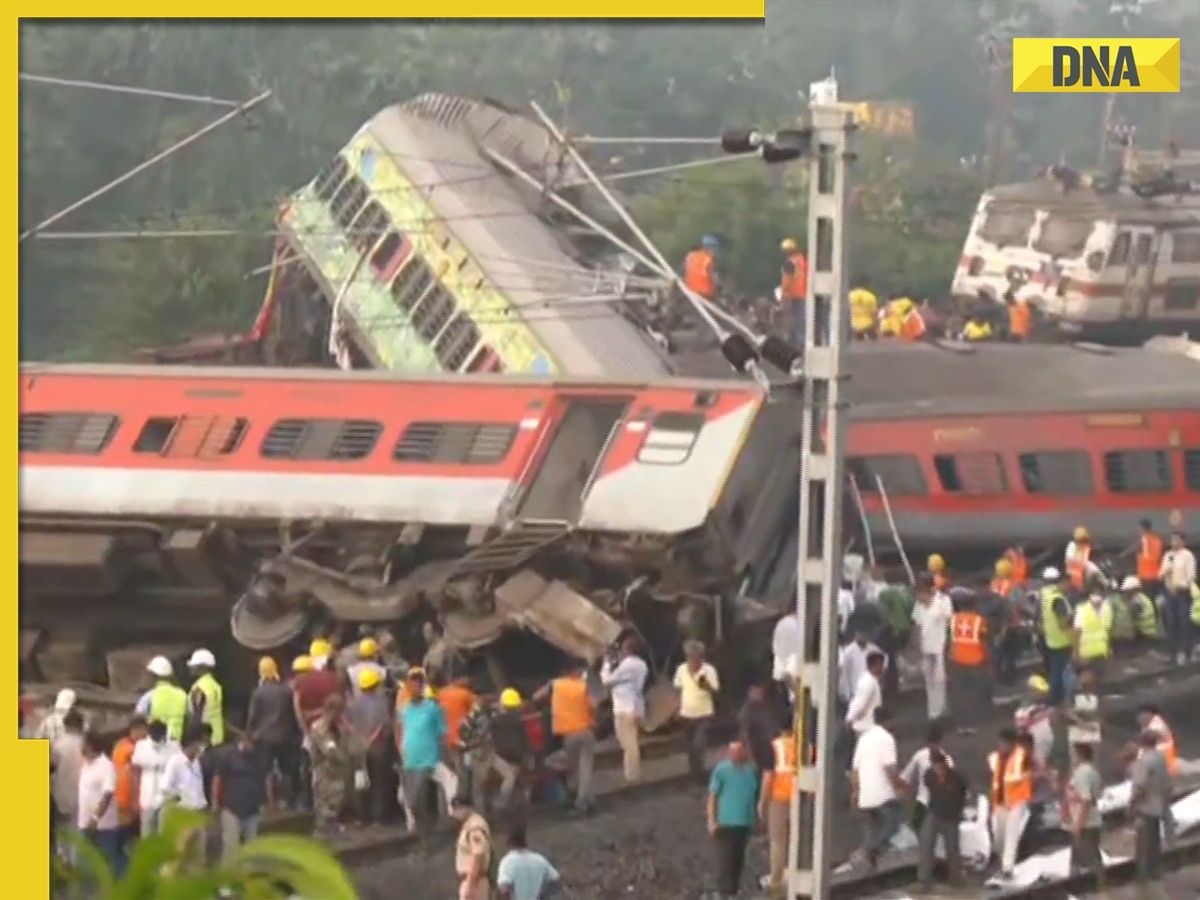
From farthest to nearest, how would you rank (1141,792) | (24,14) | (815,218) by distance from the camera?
1. (24,14)
2. (1141,792)
3. (815,218)

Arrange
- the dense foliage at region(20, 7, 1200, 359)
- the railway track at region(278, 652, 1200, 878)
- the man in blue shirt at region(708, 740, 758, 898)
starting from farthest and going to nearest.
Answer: the dense foliage at region(20, 7, 1200, 359), the railway track at region(278, 652, 1200, 878), the man in blue shirt at region(708, 740, 758, 898)

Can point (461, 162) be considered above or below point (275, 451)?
above

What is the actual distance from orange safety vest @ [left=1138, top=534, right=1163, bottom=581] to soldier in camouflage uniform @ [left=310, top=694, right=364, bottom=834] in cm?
348

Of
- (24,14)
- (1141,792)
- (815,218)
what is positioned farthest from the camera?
(24,14)

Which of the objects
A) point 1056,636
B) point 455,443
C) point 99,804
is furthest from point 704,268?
point 99,804

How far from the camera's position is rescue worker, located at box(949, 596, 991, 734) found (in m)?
11.4

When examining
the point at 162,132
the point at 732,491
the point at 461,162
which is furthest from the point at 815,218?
the point at 162,132

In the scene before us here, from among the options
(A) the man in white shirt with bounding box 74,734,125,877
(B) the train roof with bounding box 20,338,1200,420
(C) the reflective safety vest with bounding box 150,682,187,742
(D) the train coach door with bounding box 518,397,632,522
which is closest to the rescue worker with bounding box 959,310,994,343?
(B) the train roof with bounding box 20,338,1200,420

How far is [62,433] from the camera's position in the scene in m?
12.1

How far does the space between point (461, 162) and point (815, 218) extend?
2829mm

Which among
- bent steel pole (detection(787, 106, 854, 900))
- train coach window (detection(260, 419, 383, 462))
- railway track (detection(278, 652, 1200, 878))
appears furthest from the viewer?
train coach window (detection(260, 419, 383, 462))

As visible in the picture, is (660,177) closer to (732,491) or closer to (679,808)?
(732,491)

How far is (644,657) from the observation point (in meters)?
11.5

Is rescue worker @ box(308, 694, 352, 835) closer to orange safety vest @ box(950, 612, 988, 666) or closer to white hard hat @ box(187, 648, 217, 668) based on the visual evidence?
white hard hat @ box(187, 648, 217, 668)
